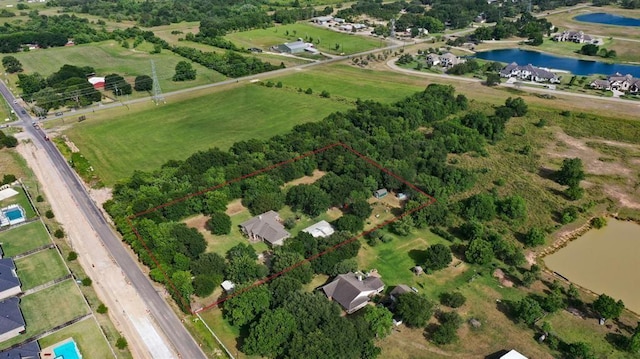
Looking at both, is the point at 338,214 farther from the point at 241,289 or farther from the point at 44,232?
the point at 44,232

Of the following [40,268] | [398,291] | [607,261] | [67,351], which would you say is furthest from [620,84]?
[40,268]

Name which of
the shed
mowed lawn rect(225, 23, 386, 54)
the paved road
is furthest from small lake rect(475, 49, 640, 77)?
the paved road

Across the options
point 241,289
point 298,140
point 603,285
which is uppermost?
point 298,140

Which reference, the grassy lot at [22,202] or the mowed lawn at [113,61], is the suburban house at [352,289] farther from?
the mowed lawn at [113,61]

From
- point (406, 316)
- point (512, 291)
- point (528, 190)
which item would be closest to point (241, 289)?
point (406, 316)

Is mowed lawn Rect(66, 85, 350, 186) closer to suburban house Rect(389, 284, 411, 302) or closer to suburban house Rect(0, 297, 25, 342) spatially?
suburban house Rect(0, 297, 25, 342)

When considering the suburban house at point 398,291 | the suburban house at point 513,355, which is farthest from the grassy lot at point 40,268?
the suburban house at point 513,355

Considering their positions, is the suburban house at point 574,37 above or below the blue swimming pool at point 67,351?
above
